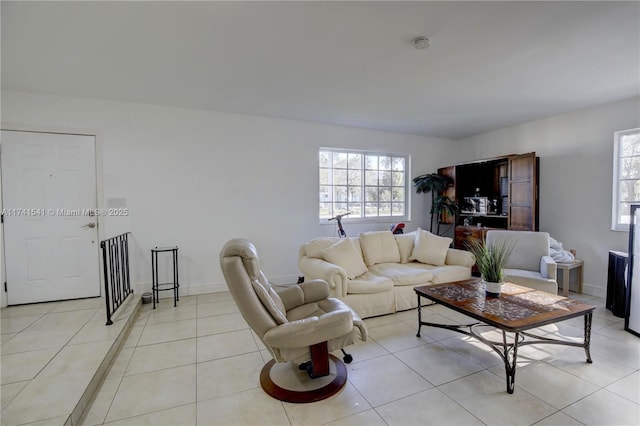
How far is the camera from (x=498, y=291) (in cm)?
254

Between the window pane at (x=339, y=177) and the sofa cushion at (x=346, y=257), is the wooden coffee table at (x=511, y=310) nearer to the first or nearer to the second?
the sofa cushion at (x=346, y=257)

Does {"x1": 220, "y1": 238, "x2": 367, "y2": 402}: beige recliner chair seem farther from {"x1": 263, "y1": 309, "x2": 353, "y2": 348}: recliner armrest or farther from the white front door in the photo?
the white front door

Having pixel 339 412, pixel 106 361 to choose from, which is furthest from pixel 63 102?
pixel 339 412

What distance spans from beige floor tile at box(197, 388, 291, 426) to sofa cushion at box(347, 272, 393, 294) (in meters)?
1.46

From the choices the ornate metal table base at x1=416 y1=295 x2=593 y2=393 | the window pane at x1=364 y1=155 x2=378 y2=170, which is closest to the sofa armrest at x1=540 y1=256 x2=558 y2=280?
the ornate metal table base at x1=416 y1=295 x2=593 y2=393

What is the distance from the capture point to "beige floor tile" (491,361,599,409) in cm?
191

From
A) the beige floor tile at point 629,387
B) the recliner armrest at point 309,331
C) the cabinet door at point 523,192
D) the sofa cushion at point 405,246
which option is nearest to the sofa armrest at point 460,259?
the sofa cushion at point 405,246

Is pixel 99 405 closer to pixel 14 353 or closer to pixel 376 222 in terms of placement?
pixel 14 353

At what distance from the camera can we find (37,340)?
2.50 meters

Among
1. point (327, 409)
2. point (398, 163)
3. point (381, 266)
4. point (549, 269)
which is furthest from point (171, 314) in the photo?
point (398, 163)

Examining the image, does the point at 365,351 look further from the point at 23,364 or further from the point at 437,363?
the point at 23,364

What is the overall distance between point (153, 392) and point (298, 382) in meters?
1.00

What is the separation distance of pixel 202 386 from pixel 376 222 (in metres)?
3.98

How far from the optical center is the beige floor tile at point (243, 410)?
68.2 inches
